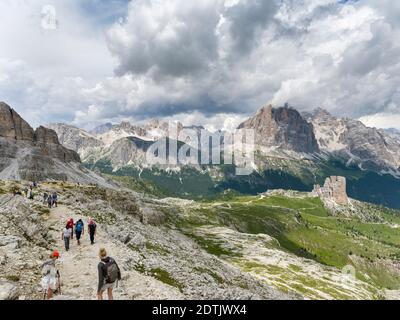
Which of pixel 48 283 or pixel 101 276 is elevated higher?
pixel 101 276

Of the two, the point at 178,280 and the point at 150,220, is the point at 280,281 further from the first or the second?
the point at 178,280

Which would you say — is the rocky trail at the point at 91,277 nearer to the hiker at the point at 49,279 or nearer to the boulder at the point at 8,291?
the hiker at the point at 49,279

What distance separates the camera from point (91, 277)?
1393 inches

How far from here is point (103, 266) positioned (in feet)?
88.2

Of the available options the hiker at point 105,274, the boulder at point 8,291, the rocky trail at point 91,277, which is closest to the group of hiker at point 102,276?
the hiker at point 105,274

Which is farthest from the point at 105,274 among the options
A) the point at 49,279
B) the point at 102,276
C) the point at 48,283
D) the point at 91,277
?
the point at 91,277

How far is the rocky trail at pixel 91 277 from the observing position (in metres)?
31.2

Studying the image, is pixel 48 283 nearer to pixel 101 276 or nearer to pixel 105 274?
pixel 101 276

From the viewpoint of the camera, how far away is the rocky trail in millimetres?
31233

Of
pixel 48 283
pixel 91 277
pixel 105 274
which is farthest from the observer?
pixel 91 277

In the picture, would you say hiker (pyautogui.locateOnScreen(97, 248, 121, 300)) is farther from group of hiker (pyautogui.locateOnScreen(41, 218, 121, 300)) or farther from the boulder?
the boulder

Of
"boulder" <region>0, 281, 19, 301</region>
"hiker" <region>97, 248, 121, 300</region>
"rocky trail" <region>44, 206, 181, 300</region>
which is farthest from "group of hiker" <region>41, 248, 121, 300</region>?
"boulder" <region>0, 281, 19, 301</region>
